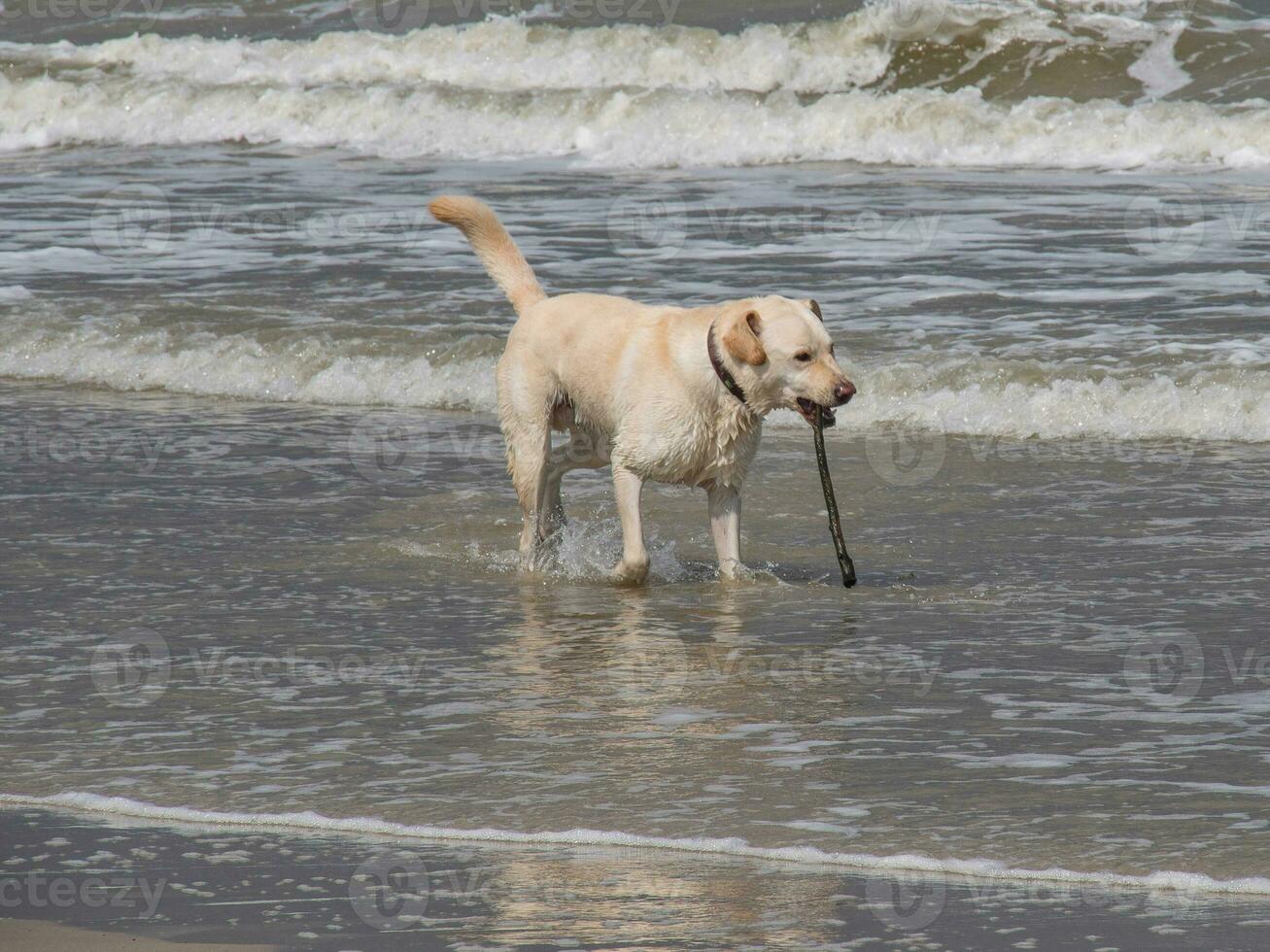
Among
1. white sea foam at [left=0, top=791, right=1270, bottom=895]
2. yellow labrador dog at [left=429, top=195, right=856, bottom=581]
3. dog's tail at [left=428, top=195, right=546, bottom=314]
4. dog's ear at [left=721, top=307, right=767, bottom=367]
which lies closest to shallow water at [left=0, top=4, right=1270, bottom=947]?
white sea foam at [left=0, top=791, right=1270, bottom=895]

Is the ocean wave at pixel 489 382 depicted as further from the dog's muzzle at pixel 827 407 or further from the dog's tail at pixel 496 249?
the dog's muzzle at pixel 827 407

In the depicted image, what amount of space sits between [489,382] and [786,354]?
469 centimetres

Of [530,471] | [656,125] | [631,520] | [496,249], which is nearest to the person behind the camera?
[631,520]

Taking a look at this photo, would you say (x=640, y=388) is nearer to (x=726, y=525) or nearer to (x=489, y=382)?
(x=726, y=525)

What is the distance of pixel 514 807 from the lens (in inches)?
179

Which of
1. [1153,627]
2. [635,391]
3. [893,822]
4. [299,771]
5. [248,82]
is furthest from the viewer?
[248,82]

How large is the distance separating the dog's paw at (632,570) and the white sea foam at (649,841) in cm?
257

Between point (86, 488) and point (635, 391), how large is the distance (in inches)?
123

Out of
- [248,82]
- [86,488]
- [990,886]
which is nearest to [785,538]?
[86,488]

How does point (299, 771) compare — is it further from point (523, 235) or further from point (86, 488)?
point (523, 235)

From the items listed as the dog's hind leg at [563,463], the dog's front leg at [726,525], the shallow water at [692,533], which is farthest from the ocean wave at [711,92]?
the dog's front leg at [726,525]

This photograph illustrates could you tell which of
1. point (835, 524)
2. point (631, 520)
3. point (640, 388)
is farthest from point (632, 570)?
point (835, 524)

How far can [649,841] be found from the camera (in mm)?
4332

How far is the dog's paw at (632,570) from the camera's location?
693 centimetres
